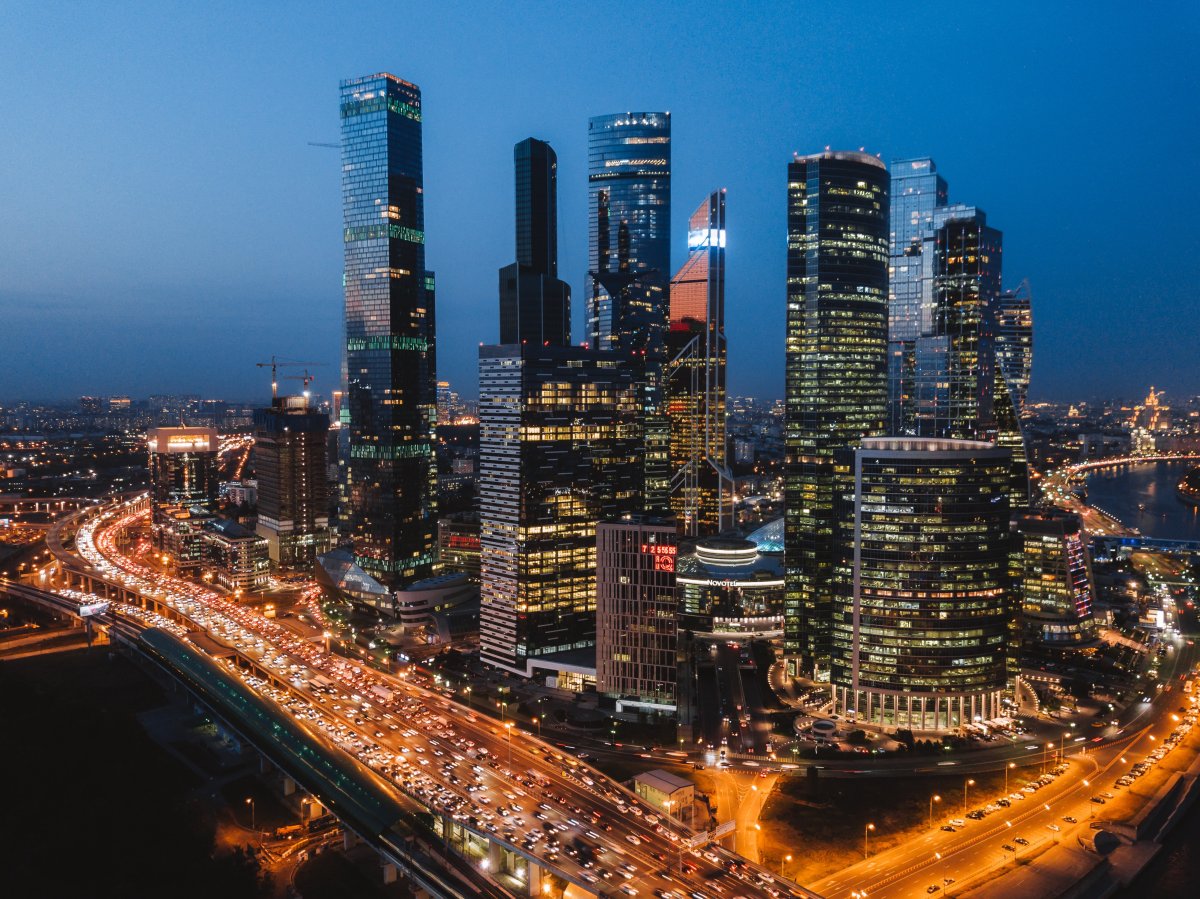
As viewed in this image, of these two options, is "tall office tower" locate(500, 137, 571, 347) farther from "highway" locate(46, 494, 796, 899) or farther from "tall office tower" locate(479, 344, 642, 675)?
"highway" locate(46, 494, 796, 899)

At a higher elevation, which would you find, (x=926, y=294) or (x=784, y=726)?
(x=926, y=294)

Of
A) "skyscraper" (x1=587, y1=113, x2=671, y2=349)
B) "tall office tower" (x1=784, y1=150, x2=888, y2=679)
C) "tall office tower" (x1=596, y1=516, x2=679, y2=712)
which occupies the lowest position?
"tall office tower" (x1=596, y1=516, x2=679, y2=712)

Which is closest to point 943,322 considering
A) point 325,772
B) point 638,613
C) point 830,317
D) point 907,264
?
point 907,264

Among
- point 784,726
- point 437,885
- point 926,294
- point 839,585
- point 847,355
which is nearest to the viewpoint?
point 437,885

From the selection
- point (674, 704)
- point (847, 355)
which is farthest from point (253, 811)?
point (847, 355)

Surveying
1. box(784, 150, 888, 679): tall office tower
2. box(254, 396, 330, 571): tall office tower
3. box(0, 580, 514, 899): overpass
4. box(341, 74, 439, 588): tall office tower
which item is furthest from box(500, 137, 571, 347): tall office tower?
box(0, 580, 514, 899): overpass

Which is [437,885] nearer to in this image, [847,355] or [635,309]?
[847,355]

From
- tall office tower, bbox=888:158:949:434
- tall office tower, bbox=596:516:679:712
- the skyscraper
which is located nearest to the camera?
tall office tower, bbox=596:516:679:712
